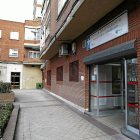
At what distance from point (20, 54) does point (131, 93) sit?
20923 millimetres

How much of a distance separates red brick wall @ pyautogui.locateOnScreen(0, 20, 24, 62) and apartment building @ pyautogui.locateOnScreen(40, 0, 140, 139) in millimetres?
15492

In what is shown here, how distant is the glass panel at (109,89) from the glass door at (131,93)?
2086 millimetres

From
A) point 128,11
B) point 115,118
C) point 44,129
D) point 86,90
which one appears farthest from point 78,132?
point 128,11

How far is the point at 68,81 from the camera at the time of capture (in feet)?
30.3

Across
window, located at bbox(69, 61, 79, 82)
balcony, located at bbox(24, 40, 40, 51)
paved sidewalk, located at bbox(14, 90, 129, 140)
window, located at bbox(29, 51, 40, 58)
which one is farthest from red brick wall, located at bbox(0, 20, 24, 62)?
paved sidewalk, located at bbox(14, 90, 129, 140)

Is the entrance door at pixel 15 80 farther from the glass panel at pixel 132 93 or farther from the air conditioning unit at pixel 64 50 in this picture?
the glass panel at pixel 132 93

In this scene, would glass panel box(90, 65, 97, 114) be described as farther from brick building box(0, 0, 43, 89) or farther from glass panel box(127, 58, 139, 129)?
brick building box(0, 0, 43, 89)

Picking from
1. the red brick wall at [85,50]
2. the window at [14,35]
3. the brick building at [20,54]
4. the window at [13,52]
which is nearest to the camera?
the red brick wall at [85,50]

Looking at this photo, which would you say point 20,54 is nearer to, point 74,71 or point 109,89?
point 74,71

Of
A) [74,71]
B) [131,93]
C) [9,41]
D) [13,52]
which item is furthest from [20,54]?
[131,93]

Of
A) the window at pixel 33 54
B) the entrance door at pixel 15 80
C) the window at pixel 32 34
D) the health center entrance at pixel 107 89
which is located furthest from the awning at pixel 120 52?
the entrance door at pixel 15 80

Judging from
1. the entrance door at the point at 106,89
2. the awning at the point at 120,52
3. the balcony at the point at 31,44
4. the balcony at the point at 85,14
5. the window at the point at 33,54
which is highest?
the balcony at the point at 31,44

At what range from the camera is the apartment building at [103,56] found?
4.06 metres

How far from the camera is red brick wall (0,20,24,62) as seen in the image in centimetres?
2167
